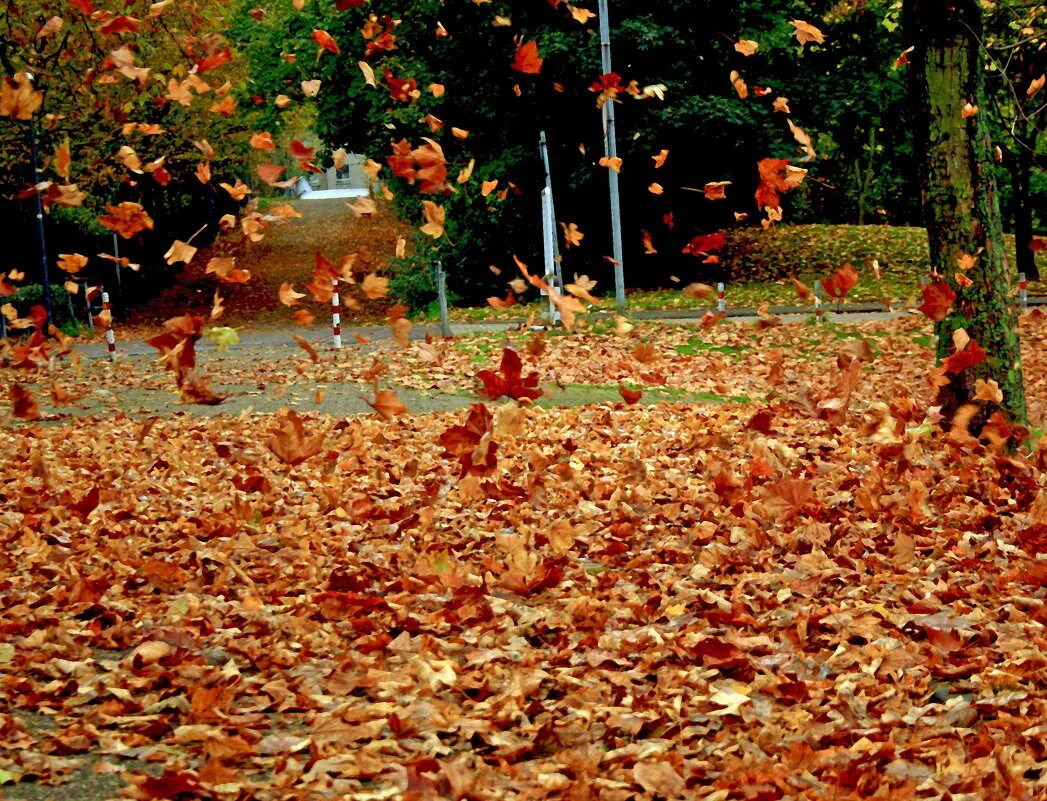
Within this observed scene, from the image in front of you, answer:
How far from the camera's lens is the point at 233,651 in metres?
5.55

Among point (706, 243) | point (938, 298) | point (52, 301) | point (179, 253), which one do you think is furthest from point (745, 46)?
point (52, 301)

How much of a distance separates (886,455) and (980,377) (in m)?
0.89

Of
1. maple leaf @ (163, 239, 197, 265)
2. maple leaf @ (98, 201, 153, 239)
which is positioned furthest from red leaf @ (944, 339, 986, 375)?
maple leaf @ (98, 201, 153, 239)

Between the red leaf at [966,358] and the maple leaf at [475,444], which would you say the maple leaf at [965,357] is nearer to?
the red leaf at [966,358]

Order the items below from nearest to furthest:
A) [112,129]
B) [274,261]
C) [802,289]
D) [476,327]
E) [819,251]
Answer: [802,289]
[476,327]
[112,129]
[819,251]
[274,261]

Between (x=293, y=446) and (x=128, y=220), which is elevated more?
(x=128, y=220)

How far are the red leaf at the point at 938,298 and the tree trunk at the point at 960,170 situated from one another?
0.33ft

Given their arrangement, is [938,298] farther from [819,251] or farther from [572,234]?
[819,251]

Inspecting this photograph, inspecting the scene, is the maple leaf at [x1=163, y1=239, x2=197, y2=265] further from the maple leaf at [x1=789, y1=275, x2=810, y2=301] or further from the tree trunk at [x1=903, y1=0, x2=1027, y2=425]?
the tree trunk at [x1=903, y1=0, x2=1027, y2=425]

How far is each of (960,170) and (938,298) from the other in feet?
3.09

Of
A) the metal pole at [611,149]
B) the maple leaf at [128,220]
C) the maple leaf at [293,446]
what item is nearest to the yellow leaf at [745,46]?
the maple leaf at [293,446]

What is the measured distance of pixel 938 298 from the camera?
29.9 feet

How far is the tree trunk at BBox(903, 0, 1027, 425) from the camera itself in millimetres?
9273

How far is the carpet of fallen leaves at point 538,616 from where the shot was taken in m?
4.34
